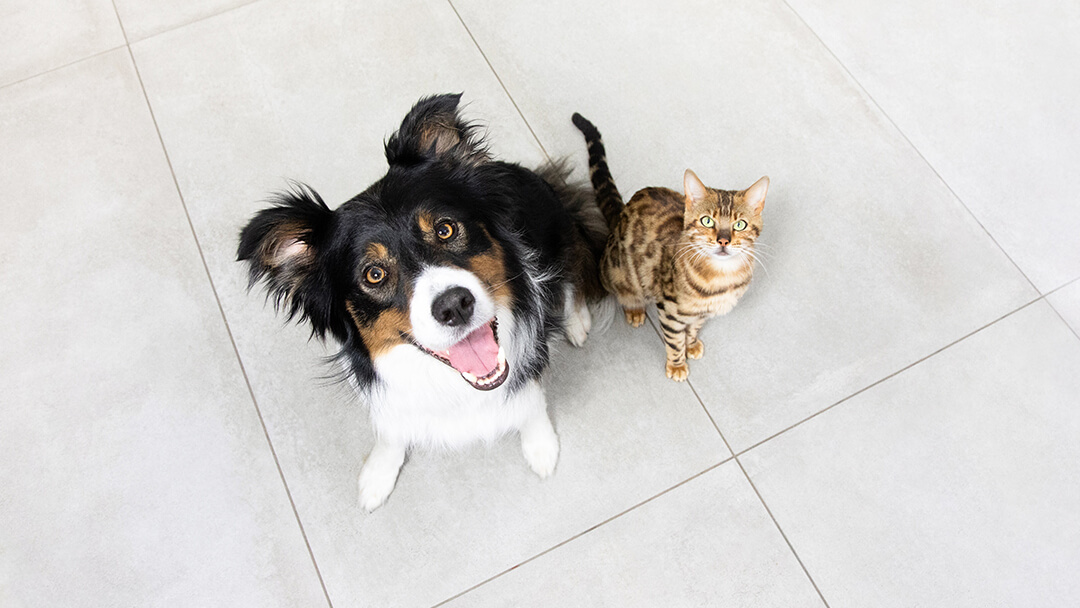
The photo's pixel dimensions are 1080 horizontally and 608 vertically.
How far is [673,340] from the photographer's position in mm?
2447

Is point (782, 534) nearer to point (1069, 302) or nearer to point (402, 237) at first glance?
point (1069, 302)

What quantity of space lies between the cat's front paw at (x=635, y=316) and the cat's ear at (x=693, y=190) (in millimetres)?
605

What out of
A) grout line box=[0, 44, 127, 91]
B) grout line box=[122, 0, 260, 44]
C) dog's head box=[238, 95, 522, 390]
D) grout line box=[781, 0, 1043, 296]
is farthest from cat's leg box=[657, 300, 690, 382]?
grout line box=[0, 44, 127, 91]

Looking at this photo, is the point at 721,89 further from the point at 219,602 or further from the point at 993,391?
the point at 219,602

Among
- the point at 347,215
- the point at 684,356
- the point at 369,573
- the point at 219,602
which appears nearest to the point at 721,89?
the point at 684,356

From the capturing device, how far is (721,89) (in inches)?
123

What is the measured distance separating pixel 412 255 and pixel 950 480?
2.03m

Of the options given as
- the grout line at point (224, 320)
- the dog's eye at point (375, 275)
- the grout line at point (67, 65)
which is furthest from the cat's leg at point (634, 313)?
the grout line at point (67, 65)

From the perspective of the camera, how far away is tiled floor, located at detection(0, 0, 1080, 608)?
2416 millimetres

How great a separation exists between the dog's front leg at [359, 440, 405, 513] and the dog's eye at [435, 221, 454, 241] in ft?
3.14

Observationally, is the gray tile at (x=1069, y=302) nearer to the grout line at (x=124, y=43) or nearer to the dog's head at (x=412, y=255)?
the dog's head at (x=412, y=255)

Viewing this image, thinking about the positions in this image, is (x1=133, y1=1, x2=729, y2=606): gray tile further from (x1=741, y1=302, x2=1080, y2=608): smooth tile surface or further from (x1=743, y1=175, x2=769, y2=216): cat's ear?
(x1=743, y1=175, x2=769, y2=216): cat's ear

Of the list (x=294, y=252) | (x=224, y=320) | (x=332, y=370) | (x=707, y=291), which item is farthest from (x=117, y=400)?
(x=707, y=291)

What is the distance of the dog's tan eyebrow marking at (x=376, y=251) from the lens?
175 cm
